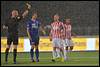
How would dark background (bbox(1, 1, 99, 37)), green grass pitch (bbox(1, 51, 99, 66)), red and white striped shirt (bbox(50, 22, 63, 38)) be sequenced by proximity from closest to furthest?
1. green grass pitch (bbox(1, 51, 99, 66))
2. red and white striped shirt (bbox(50, 22, 63, 38))
3. dark background (bbox(1, 1, 99, 37))

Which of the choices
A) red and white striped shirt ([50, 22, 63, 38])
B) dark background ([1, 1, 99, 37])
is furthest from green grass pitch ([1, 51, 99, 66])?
dark background ([1, 1, 99, 37])

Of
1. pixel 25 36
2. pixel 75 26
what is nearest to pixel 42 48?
pixel 25 36

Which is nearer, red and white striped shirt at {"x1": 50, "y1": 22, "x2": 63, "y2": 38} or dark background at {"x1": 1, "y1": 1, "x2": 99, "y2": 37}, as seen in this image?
red and white striped shirt at {"x1": 50, "y1": 22, "x2": 63, "y2": 38}

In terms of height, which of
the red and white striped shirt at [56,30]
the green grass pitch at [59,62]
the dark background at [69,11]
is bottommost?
the green grass pitch at [59,62]

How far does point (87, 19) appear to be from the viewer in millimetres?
35188

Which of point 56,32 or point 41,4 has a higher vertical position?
point 41,4

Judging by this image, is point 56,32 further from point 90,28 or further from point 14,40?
point 90,28

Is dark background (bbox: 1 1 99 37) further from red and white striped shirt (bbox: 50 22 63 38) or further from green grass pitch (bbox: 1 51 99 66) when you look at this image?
red and white striped shirt (bbox: 50 22 63 38)

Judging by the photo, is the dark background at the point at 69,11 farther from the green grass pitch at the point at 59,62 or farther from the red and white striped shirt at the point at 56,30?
the red and white striped shirt at the point at 56,30

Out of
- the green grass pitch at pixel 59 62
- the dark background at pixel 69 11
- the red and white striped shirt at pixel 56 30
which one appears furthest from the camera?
the dark background at pixel 69 11

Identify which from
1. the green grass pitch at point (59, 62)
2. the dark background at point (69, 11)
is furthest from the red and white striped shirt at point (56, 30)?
the dark background at point (69, 11)

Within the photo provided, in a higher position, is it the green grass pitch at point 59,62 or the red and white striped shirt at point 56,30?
the red and white striped shirt at point 56,30

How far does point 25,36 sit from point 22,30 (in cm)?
62

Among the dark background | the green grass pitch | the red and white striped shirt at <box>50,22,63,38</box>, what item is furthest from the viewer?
the dark background
